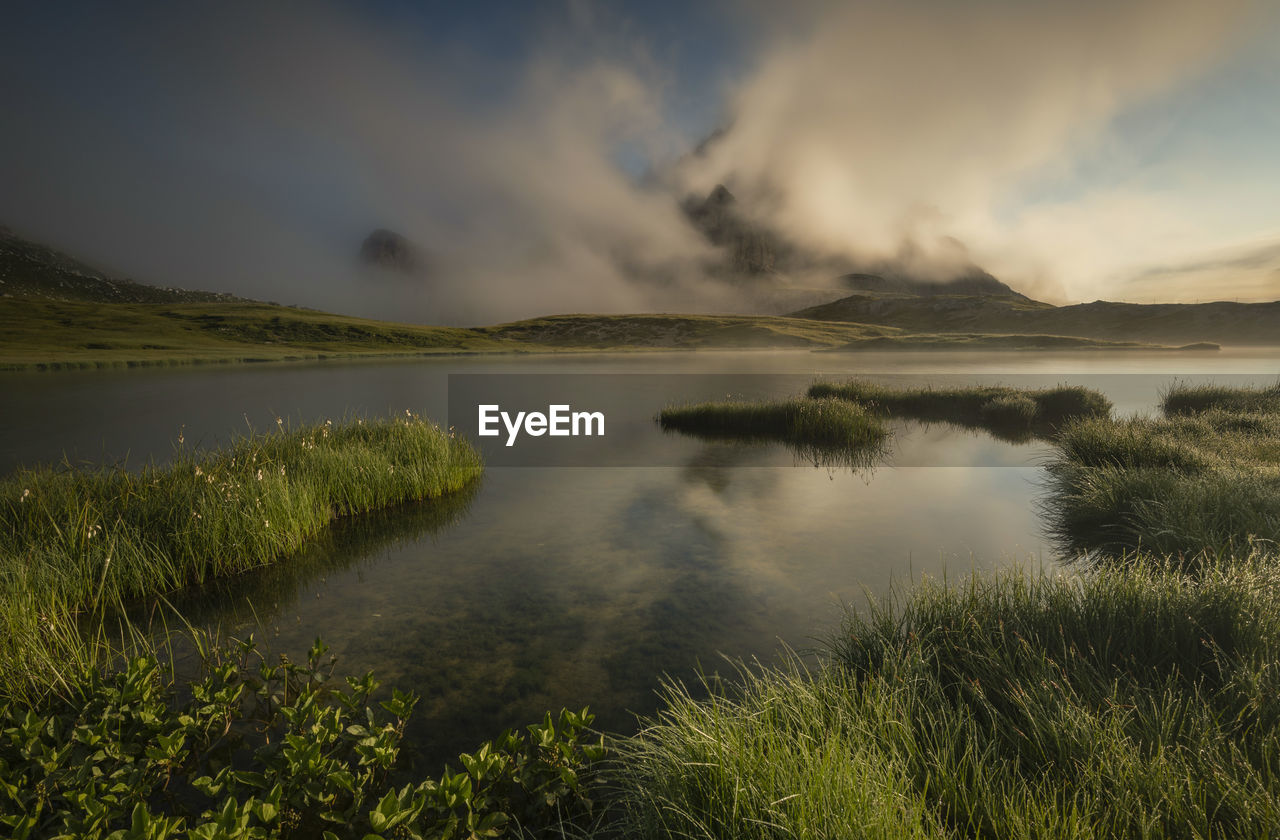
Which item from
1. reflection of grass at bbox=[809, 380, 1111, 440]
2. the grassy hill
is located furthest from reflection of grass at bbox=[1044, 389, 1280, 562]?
the grassy hill

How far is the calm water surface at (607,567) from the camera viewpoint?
5742mm

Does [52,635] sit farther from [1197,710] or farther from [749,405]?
[749,405]

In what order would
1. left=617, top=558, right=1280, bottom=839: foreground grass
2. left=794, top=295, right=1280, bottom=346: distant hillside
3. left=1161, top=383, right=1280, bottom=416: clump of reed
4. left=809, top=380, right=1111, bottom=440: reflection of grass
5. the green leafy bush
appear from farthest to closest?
left=794, top=295, right=1280, bottom=346: distant hillside, left=809, top=380, right=1111, bottom=440: reflection of grass, left=1161, top=383, right=1280, bottom=416: clump of reed, the green leafy bush, left=617, top=558, right=1280, bottom=839: foreground grass

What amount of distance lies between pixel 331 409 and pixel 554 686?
24782 millimetres

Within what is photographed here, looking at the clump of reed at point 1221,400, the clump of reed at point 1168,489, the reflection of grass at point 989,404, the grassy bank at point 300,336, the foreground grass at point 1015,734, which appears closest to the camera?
the foreground grass at point 1015,734

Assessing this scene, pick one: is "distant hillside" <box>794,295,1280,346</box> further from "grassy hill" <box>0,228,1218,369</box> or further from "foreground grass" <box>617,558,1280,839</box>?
"foreground grass" <box>617,558,1280,839</box>

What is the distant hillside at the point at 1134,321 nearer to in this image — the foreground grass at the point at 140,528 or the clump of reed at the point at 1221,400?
the clump of reed at the point at 1221,400

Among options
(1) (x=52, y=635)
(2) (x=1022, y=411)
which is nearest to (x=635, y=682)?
(1) (x=52, y=635)

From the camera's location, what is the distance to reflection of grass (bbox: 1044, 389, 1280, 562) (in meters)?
7.48

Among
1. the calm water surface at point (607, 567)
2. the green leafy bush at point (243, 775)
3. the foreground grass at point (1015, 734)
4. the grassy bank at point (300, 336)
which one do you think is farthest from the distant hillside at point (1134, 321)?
the green leafy bush at point (243, 775)

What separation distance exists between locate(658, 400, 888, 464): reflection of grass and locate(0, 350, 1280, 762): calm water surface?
138cm

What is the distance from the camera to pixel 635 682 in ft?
18.2

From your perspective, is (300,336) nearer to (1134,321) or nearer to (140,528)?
(140,528)

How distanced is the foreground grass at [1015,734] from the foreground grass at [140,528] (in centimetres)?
518
